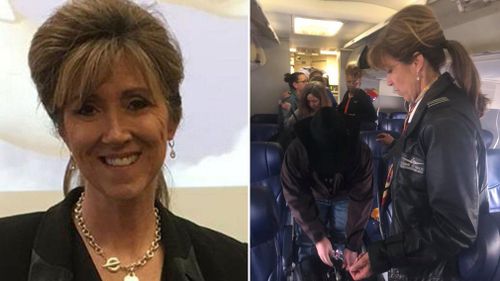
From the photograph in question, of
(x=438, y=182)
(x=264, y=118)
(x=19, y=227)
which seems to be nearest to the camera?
(x=19, y=227)

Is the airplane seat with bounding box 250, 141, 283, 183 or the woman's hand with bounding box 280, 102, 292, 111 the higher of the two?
the woman's hand with bounding box 280, 102, 292, 111

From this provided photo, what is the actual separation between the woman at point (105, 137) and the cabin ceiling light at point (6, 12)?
0.34 m

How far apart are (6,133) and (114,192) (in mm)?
425

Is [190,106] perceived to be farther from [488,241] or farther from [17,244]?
[488,241]

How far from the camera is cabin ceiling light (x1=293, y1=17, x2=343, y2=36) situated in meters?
0.98

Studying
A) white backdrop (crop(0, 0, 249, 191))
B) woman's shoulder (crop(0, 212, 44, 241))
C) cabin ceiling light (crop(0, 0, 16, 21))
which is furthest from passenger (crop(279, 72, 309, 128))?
cabin ceiling light (crop(0, 0, 16, 21))

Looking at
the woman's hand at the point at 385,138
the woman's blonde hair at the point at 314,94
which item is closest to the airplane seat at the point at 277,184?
the woman's blonde hair at the point at 314,94

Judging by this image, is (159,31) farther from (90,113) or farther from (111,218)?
(111,218)

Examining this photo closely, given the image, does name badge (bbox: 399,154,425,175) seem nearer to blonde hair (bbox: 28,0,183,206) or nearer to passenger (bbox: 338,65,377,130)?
passenger (bbox: 338,65,377,130)

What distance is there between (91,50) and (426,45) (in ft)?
2.07

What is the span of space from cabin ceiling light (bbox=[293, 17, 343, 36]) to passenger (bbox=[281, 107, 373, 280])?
0.54 ft

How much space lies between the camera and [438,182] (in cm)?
91

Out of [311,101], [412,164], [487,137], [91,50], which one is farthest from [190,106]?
[487,137]

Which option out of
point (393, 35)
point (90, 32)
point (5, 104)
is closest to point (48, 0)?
point (5, 104)
